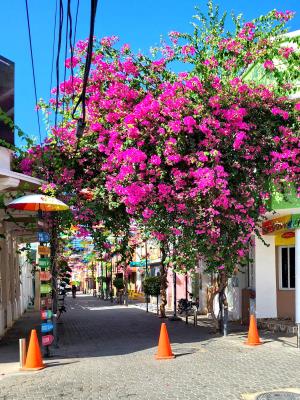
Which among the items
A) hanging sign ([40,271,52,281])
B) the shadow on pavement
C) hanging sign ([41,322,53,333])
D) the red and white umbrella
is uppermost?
the red and white umbrella

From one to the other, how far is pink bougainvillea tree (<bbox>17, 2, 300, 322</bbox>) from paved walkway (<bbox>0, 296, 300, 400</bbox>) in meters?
2.74

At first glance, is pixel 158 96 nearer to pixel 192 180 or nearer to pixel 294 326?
pixel 192 180

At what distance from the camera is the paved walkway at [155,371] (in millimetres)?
8812

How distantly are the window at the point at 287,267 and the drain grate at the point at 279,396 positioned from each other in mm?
11076

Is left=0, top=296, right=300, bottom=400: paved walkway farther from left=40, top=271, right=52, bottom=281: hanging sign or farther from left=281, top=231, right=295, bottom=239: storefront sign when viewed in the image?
left=281, top=231, right=295, bottom=239: storefront sign

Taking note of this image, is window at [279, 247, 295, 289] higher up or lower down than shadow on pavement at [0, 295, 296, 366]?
higher up

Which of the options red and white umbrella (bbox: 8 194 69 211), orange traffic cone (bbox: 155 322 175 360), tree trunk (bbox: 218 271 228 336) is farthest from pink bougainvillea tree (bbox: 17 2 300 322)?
orange traffic cone (bbox: 155 322 175 360)

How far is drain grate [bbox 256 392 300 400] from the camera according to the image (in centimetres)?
801

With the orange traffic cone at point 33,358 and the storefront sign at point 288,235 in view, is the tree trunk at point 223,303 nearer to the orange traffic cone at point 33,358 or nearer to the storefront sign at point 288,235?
the storefront sign at point 288,235

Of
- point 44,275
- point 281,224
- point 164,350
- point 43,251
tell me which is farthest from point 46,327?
point 281,224

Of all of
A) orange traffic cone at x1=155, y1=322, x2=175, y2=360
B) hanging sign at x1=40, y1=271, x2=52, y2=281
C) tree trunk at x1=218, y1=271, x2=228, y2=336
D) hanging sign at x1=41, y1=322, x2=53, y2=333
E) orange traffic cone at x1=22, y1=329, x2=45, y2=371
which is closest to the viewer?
orange traffic cone at x1=22, y1=329, x2=45, y2=371

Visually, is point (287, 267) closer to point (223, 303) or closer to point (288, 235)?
point (288, 235)

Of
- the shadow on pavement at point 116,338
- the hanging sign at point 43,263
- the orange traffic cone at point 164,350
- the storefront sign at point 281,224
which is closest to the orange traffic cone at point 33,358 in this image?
the shadow on pavement at point 116,338

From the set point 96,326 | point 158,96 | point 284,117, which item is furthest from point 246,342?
point 96,326
